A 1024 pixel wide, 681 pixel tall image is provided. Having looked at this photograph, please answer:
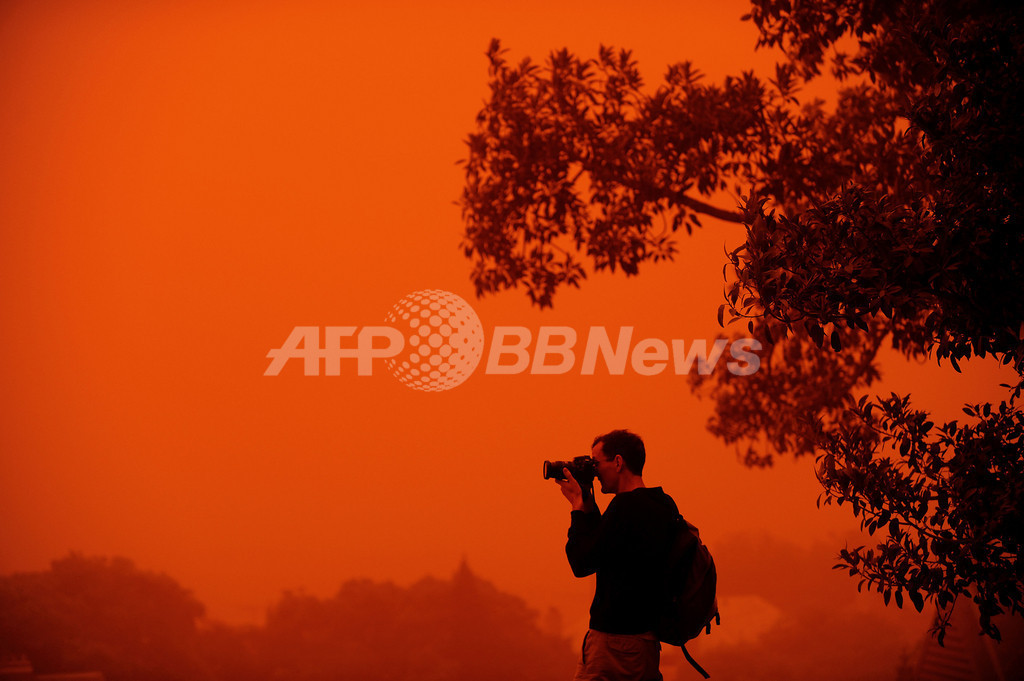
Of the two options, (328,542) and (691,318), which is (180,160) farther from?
(691,318)

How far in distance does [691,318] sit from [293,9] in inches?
202

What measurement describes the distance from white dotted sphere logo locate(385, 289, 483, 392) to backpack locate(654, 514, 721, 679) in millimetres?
5589

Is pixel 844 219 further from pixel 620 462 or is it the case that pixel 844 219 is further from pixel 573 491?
pixel 573 491

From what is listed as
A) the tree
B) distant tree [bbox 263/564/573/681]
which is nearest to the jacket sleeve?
the tree

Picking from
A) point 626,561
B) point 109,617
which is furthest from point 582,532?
point 109,617

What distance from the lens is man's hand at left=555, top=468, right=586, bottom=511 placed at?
326 cm

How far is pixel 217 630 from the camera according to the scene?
27.1 ft

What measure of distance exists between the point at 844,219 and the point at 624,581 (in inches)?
61.7

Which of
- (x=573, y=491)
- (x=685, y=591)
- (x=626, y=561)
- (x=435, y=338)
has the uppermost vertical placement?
(x=435, y=338)

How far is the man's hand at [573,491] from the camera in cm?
326

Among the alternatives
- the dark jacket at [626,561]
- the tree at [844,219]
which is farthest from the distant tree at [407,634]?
the dark jacket at [626,561]

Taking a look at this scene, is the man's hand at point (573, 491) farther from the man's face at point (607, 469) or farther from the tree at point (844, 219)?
the tree at point (844, 219)

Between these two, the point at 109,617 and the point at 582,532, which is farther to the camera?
the point at 109,617

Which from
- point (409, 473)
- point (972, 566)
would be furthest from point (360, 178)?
point (972, 566)
